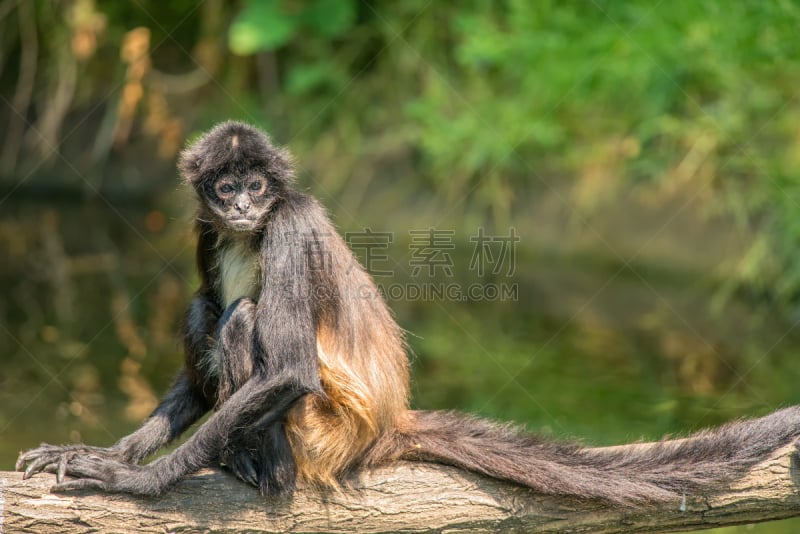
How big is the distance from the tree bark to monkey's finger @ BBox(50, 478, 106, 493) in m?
0.05

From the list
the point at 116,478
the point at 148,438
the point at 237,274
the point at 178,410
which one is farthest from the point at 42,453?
the point at 237,274

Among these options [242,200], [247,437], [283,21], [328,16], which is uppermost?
[328,16]

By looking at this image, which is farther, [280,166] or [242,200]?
[280,166]

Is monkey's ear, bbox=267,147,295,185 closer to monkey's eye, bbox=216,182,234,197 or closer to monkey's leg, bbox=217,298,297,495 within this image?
monkey's eye, bbox=216,182,234,197

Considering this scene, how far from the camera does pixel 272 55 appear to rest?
18828 millimetres

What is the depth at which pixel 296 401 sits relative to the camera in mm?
5887

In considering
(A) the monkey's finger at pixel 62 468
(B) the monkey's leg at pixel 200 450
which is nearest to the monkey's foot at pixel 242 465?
(B) the monkey's leg at pixel 200 450

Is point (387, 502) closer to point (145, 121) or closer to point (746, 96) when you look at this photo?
point (746, 96)

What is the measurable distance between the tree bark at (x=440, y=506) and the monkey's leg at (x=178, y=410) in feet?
2.22

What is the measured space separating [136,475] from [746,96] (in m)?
10.9

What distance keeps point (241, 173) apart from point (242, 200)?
8.2 inches

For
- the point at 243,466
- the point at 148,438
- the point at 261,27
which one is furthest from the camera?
the point at 261,27

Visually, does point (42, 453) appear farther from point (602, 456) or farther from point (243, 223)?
point (602, 456)

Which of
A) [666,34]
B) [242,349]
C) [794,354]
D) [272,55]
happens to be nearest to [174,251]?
[272,55]
